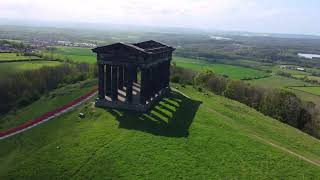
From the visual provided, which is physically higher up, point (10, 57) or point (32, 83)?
point (10, 57)

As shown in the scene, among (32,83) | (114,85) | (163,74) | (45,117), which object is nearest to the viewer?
(114,85)

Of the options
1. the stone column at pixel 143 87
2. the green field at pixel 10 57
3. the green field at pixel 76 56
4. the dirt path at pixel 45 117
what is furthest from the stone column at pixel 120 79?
the green field at pixel 76 56

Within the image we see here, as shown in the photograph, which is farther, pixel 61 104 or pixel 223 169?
pixel 61 104

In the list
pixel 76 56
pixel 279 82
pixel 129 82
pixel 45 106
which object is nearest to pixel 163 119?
Answer: pixel 129 82

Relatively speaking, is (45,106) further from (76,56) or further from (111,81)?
(76,56)

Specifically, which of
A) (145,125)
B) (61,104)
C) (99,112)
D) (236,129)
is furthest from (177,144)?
(61,104)

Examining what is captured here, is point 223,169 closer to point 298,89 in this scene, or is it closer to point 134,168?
point 134,168

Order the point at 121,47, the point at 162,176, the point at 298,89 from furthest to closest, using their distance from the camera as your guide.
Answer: the point at 298,89, the point at 121,47, the point at 162,176

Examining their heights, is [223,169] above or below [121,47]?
below
